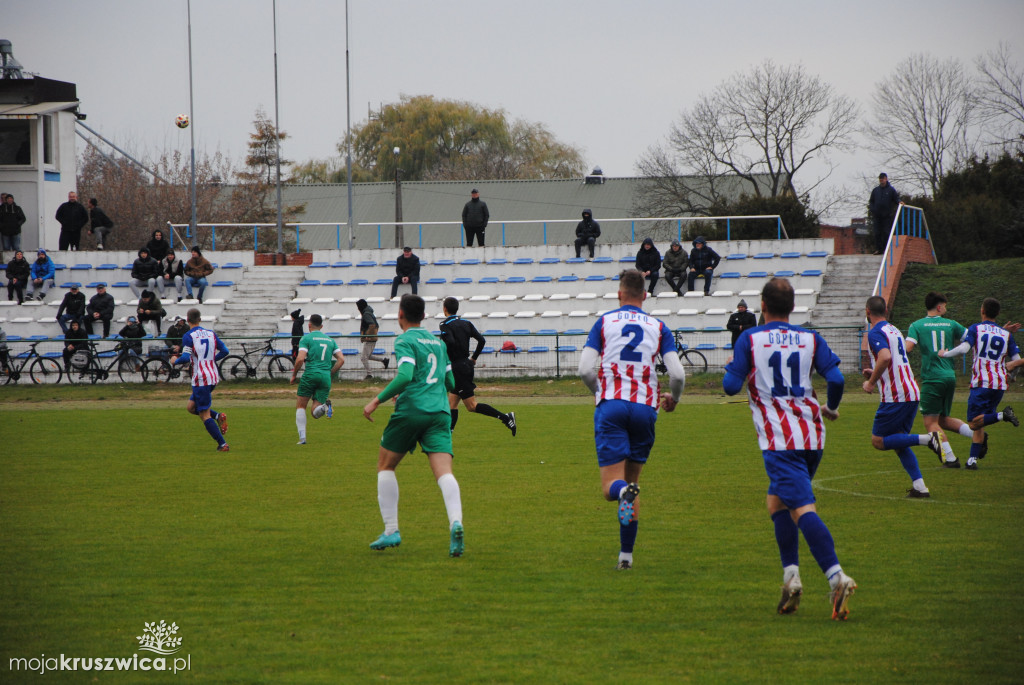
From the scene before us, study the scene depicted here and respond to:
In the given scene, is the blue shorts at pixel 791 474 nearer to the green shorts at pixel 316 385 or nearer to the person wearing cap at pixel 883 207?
the green shorts at pixel 316 385

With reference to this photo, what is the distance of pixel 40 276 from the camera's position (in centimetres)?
3047

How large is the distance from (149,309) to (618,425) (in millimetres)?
23843

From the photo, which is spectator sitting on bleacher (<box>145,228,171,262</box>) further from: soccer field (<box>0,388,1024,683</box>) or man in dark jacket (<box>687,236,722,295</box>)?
soccer field (<box>0,388,1024,683</box>)

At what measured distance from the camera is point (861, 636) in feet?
16.9

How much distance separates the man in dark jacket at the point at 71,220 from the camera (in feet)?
103

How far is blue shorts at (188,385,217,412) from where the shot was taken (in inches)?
542

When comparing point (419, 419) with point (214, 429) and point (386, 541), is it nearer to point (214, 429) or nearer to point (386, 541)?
point (386, 541)

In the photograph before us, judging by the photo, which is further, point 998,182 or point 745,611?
point 998,182

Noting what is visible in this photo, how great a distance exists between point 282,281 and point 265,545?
25905mm

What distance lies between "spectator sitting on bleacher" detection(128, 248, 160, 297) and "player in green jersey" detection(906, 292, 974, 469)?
80.0 ft

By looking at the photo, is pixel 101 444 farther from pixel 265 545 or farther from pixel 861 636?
pixel 861 636

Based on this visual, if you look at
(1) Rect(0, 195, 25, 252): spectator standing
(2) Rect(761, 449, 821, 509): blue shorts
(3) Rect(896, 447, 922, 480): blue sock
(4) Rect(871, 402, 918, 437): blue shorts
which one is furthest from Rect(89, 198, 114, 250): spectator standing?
(2) Rect(761, 449, 821, 509): blue shorts

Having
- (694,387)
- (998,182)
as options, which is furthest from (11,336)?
(998,182)

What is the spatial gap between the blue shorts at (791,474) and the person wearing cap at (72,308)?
25900 millimetres
